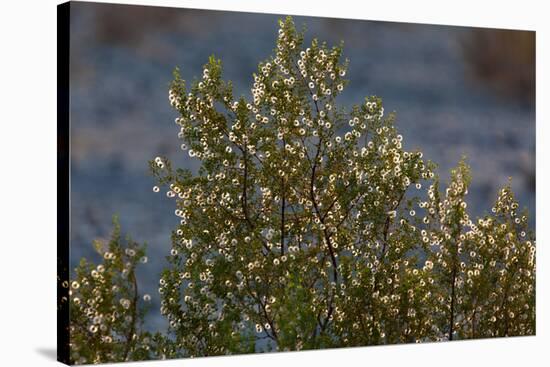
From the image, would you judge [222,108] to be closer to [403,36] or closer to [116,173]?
[116,173]

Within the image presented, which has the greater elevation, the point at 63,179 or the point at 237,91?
the point at 237,91

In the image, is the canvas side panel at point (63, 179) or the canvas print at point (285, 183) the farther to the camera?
the canvas print at point (285, 183)

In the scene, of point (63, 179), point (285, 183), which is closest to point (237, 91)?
point (285, 183)

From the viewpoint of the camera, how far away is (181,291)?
362 inches

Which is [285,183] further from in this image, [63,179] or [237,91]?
[63,179]

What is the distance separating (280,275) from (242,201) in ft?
2.33

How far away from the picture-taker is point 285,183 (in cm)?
962

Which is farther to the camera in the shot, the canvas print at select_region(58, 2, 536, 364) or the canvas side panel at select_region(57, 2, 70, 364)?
the canvas print at select_region(58, 2, 536, 364)

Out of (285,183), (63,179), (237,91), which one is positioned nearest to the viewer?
(63,179)

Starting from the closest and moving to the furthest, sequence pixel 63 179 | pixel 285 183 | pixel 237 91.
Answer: pixel 63 179 → pixel 237 91 → pixel 285 183

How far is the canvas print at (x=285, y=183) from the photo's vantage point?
28.8ft

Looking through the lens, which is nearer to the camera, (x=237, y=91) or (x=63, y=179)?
(x=63, y=179)

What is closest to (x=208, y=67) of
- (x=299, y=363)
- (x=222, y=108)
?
(x=222, y=108)

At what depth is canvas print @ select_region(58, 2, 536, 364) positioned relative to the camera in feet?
28.8
